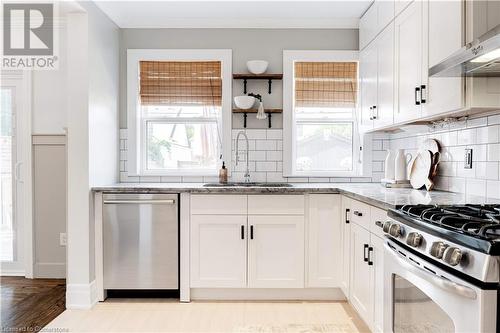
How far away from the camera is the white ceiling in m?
3.22

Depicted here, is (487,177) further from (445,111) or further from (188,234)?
(188,234)

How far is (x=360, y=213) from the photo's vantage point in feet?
8.28

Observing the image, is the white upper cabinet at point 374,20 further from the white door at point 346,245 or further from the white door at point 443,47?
the white door at point 346,245

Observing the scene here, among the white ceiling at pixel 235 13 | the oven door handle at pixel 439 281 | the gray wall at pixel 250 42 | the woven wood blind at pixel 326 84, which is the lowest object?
the oven door handle at pixel 439 281

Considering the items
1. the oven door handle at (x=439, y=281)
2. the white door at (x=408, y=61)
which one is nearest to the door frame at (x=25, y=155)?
the white door at (x=408, y=61)

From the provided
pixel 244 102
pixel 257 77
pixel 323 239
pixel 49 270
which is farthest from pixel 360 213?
pixel 49 270

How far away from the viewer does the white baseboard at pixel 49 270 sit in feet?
11.9

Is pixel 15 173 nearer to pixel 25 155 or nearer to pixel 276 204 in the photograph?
pixel 25 155

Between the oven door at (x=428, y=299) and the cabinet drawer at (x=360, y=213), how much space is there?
0.52m

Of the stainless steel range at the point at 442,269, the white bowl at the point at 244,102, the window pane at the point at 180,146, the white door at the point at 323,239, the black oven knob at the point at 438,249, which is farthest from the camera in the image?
the window pane at the point at 180,146

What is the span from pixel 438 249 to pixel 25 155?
11.9 ft

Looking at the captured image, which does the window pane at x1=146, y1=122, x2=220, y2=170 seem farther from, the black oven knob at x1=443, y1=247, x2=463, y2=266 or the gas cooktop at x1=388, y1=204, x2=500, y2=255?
the black oven knob at x1=443, y1=247, x2=463, y2=266

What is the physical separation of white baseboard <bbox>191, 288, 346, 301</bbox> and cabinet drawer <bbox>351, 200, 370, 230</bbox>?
0.78 meters

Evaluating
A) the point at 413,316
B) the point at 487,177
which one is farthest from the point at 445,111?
the point at 413,316
